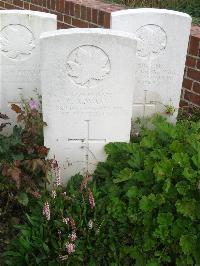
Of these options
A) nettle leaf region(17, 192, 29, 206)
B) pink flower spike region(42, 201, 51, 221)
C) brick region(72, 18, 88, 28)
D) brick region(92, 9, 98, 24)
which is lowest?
nettle leaf region(17, 192, 29, 206)

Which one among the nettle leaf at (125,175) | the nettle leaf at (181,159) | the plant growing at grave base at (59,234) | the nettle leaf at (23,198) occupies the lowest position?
the plant growing at grave base at (59,234)

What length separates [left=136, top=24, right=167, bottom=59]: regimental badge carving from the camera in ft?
11.6

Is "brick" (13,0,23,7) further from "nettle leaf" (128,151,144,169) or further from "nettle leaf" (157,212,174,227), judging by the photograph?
"nettle leaf" (157,212,174,227)

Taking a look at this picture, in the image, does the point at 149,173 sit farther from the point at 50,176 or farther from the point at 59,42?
the point at 59,42

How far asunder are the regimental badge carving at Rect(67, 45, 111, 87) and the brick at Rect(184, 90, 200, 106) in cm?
145

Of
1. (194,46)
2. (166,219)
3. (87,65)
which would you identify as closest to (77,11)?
(194,46)

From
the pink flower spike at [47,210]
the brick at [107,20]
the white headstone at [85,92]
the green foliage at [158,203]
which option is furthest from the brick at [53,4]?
the pink flower spike at [47,210]

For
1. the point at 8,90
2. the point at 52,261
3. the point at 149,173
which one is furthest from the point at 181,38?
the point at 52,261

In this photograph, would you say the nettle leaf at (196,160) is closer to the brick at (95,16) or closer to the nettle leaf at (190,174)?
the nettle leaf at (190,174)

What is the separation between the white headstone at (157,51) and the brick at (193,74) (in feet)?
1.51

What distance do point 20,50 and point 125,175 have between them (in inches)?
56.8

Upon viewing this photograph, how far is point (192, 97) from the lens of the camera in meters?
4.27

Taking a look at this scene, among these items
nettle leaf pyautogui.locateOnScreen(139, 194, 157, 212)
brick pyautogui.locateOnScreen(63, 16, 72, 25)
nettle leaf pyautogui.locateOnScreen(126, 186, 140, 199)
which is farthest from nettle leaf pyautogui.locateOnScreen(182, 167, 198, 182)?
brick pyautogui.locateOnScreen(63, 16, 72, 25)

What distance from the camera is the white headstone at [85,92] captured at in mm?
2953
